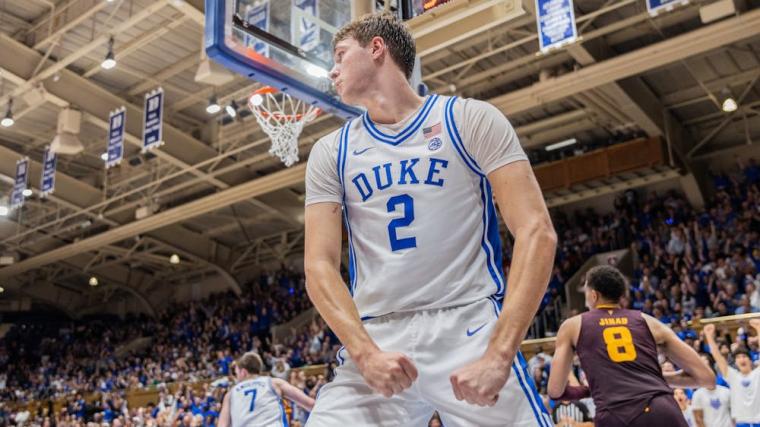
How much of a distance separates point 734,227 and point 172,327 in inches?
928

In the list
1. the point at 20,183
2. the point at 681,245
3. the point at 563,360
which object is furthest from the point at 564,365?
the point at 20,183

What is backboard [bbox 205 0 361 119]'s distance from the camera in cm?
640

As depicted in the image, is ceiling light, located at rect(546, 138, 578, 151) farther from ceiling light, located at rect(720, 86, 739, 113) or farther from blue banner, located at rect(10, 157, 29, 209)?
blue banner, located at rect(10, 157, 29, 209)

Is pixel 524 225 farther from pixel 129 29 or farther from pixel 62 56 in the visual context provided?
pixel 62 56

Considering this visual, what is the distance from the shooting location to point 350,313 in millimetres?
2070

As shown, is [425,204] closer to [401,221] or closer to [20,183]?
[401,221]

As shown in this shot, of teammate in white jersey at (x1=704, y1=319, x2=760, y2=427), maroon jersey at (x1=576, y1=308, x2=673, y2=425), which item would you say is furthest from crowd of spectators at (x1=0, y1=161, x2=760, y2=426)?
maroon jersey at (x1=576, y1=308, x2=673, y2=425)

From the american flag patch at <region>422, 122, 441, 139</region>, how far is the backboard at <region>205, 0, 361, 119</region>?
4376 millimetres

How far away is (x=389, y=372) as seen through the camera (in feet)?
6.20

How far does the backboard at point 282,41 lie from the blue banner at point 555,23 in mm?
4107

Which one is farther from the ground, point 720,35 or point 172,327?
point 720,35

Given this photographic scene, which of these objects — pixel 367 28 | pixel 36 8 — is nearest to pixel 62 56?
pixel 36 8

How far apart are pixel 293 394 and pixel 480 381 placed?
4.72 meters

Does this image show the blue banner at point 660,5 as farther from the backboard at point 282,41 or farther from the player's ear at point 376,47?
the player's ear at point 376,47
